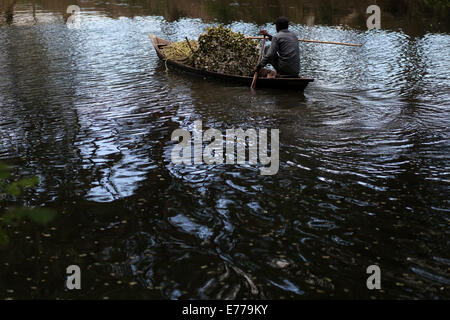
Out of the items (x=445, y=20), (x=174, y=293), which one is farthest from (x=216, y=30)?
(x=445, y=20)

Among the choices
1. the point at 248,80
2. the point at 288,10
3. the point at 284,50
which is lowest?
the point at 248,80

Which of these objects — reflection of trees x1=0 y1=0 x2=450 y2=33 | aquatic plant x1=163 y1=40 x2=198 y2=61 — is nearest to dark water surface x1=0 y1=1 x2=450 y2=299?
aquatic plant x1=163 y1=40 x2=198 y2=61

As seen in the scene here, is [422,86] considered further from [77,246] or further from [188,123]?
[77,246]

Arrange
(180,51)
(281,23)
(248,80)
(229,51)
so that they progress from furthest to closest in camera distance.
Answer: (180,51), (229,51), (248,80), (281,23)

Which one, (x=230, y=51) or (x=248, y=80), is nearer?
(x=248, y=80)

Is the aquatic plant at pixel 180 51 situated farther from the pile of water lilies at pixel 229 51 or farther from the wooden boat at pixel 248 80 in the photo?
the pile of water lilies at pixel 229 51

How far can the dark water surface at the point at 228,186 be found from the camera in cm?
583

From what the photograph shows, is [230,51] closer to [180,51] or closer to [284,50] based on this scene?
[284,50]

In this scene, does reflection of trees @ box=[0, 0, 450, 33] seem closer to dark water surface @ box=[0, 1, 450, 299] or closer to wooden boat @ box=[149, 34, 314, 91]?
dark water surface @ box=[0, 1, 450, 299]

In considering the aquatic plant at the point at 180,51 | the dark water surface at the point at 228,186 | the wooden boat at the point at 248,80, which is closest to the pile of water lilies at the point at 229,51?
the wooden boat at the point at 248,80

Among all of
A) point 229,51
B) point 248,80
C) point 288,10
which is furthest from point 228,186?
point 288,10

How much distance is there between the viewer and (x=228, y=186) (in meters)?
8.13

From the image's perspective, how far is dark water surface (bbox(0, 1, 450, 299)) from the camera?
5828 millimetres
